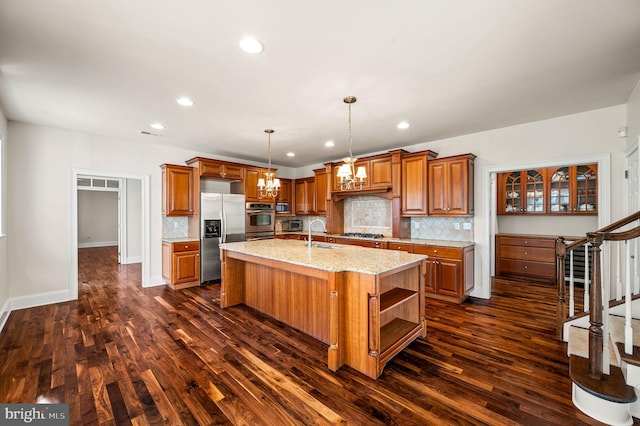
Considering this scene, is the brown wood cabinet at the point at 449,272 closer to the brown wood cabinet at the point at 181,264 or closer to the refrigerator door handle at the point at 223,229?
the refrigerator door handle at the point at 223,229

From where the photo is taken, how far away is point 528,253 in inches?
213

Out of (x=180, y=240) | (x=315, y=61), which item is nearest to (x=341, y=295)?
(x=315, y=61)

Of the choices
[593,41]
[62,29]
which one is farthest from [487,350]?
[62,29]

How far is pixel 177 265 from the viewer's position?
484 cm

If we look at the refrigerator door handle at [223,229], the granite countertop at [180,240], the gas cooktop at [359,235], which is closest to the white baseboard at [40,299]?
the granite countertop at [180,240]

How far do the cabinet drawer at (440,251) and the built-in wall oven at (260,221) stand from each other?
3.23 m

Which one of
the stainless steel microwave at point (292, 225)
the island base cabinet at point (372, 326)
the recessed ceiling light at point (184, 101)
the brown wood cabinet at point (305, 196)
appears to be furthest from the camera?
the stainless steel microwave at point (292, 225)

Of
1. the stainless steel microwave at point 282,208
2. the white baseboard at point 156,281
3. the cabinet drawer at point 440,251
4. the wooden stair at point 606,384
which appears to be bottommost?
the white baseboard at point 156,281

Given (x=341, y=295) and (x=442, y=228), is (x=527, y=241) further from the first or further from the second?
(x=341, y=295)

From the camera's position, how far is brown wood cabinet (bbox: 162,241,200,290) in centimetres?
482

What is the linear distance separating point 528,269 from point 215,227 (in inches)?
243

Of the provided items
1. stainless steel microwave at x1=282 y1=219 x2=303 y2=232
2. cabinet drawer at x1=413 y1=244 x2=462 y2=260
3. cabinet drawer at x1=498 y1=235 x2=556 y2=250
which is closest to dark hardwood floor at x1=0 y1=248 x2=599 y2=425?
cabinet drawer at x1=413 y1=244 x2=462 y2=260

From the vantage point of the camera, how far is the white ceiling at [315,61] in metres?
1.76

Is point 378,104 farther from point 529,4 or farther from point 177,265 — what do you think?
point 177,265
